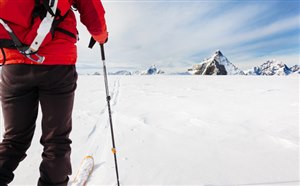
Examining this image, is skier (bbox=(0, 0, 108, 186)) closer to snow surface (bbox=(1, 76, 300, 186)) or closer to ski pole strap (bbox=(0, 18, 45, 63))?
ski pole strap (bbox=(0, 18, 45, 63))

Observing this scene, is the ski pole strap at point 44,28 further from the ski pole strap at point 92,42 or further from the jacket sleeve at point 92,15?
the ski pole strap at point 92,42

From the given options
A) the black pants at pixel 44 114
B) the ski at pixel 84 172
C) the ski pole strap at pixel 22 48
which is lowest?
the ski at pixel 84 172

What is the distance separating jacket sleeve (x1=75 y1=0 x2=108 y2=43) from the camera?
5.48 ft

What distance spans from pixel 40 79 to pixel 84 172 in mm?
Answer: 1347

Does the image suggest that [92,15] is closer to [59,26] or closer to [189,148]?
[59,26]

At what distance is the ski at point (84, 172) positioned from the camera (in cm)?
221

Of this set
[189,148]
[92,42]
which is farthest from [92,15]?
[189,148]

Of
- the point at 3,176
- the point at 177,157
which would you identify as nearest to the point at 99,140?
the point at 177,157

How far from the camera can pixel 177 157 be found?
2785mm

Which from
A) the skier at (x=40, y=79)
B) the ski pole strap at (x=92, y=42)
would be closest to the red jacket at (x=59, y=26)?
the skier at (x=40, y=79)

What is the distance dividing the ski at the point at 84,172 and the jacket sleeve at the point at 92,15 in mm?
1554

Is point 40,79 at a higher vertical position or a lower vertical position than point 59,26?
lower

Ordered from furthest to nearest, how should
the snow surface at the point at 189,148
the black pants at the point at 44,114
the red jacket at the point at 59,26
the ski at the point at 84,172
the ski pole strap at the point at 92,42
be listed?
the snow surface at the point at 189,148, the ski at the point at 84,172, the ski pole strap at the point at 92,42, the black pants at the point at 44,114, the red jacket at the point at 59,26

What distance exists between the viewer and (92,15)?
5.59 feet
